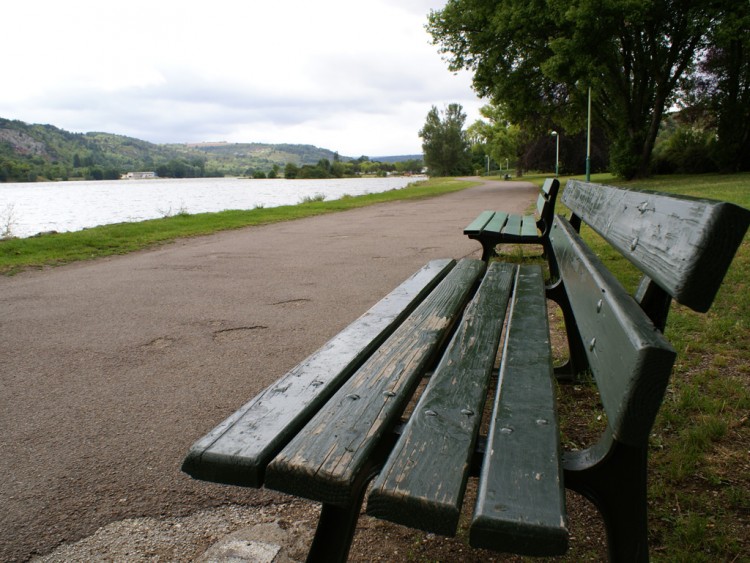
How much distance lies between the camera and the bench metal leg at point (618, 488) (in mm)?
1242

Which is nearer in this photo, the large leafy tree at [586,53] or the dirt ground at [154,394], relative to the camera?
the dirt ground at [154,394]

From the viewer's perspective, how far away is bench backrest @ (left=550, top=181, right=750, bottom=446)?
1015 mm

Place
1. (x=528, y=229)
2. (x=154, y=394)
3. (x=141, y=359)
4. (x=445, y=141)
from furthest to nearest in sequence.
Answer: (x=445, y=141)
(x=528, y=229)
(x=141, y=359)
(x=154, y=394)

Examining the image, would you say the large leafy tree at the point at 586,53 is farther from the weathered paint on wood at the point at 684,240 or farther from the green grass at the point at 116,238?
the weathered paint on wood at the point at 684,240

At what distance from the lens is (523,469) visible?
45.0 inches

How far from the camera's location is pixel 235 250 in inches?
338

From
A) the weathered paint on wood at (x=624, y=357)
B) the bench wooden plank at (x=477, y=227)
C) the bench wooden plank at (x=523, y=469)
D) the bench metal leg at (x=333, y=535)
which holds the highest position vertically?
the weathered paint on wood at (x=624, y=357)

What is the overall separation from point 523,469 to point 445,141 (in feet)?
279

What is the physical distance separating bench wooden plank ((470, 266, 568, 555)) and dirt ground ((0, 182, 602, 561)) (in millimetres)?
655

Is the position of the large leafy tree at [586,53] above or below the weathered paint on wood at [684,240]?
above

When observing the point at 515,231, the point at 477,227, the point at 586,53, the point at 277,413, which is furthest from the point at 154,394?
the point at 586,53

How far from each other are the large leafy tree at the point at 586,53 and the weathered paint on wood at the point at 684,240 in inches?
835

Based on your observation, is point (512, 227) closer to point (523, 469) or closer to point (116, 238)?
point (523, 469)

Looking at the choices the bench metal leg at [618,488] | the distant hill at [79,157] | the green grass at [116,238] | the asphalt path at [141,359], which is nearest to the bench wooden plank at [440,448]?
the bench metal leg at [618,488]
